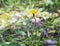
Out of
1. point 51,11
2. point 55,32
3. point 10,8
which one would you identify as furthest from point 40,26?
point 10,8

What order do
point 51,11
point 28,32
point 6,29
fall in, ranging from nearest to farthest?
point 28,32 → point 6,29 → point 51,11

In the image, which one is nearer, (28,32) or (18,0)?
(28,32)

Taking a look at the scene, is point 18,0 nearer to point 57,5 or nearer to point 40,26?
Result: point 57,5

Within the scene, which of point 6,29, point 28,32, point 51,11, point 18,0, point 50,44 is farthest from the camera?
point 18,0

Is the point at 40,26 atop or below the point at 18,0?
below

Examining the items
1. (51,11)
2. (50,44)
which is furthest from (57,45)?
(51,11)

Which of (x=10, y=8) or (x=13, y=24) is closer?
(x=13, y=24)

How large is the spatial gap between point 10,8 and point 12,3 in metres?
0.10

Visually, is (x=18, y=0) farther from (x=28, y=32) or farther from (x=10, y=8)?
(x=28, y=32)

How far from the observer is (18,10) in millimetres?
2039

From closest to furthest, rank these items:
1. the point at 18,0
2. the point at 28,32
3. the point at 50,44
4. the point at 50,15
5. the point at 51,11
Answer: the point at 50,44 → the point at 28,32 → the point at 50,15 → the point at 51,11 → the point at 18,0

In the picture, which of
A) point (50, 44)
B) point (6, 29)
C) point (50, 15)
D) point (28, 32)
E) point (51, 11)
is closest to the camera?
point (50, 44)

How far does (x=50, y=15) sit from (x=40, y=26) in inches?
9.8

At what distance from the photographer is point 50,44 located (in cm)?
132
